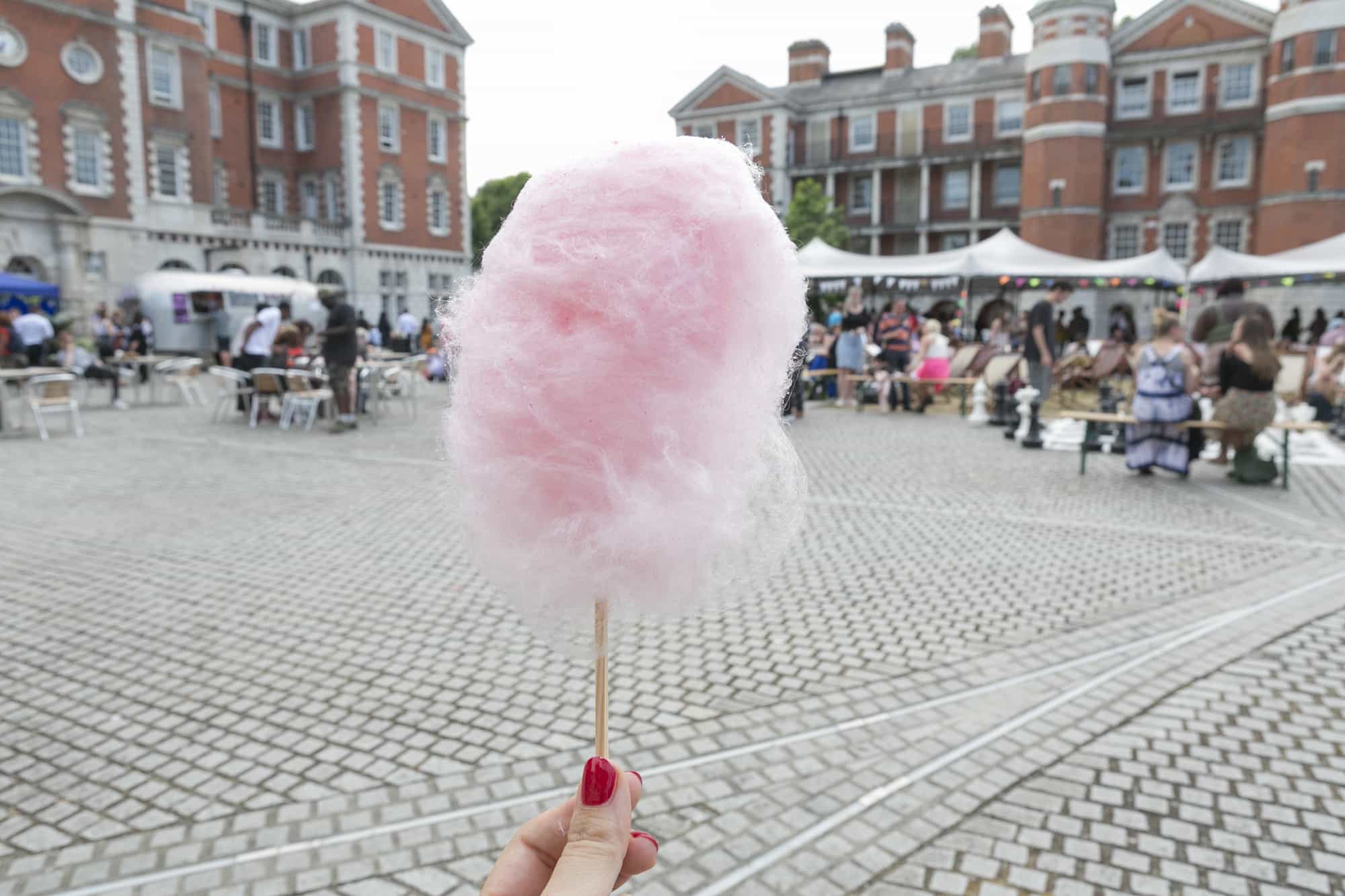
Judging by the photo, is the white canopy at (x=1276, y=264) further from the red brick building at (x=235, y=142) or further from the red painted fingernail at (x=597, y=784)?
the red painted fingernail at (x=597, y=784)

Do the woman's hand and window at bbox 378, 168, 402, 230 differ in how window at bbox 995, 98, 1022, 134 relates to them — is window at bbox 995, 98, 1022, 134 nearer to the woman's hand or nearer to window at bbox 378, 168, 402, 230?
window at bbox 378, 168, 402, 230

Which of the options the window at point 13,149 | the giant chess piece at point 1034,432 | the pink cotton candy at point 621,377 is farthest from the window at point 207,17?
the pink cotton candy at point 621,377

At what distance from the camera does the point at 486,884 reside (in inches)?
53.3

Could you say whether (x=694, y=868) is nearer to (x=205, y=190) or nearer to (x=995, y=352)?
(x=995, y=352)

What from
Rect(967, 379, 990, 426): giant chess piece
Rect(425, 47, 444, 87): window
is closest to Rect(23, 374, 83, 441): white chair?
Rect(967, 379, 990, 426): giant chess piece

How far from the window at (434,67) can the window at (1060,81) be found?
27.9m

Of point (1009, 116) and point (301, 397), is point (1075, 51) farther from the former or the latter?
point (301, 397)

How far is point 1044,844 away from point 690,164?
2.55m

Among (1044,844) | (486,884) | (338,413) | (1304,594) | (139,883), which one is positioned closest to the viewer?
(486,884)

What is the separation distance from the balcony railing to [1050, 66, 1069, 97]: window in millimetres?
5304

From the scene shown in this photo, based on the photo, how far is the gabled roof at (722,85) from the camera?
157 ft

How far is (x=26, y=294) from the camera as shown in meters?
20.0

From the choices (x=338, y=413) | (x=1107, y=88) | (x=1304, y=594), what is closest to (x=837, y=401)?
(x=338, y=413)

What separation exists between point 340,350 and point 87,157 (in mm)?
24843
